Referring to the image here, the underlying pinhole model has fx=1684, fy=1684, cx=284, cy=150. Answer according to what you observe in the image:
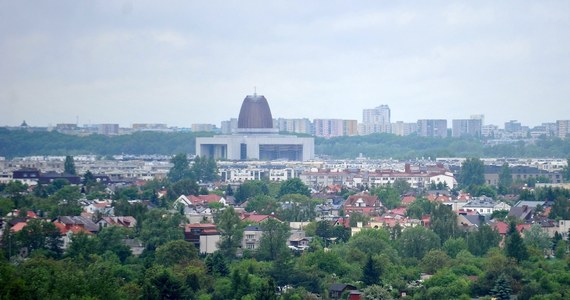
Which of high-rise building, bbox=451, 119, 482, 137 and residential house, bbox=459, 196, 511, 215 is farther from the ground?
high-rise building, bbox=451, 119, 482, 137

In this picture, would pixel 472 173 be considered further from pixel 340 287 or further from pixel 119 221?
pixel 340 287

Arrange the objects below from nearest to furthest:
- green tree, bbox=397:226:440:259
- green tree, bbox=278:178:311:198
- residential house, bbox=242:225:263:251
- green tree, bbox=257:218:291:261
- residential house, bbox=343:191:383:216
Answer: green tree, bbox=257:218:291:261 → green tree, bbox=397:226:440:259 → residential house, bbox=242:225:263:251 → residential house, bbox=343:191:383:216 → green tree, bbox=278:178:311:198

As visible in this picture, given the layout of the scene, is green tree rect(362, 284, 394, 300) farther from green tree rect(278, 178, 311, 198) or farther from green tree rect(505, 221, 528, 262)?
green tree rect(278, 178, 311, 198)

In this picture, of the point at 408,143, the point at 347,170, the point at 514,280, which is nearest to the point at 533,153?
the point at 408,143

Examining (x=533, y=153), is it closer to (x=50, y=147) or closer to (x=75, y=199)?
(x=50, y=147)

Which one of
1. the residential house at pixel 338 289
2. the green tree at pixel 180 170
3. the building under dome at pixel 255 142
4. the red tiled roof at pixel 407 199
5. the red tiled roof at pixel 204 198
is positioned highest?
the building under dome at pixel 255 142

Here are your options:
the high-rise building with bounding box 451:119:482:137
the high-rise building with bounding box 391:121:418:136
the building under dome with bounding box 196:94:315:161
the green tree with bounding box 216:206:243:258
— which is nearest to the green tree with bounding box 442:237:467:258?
the green tree with bounding box 216:206:243:258

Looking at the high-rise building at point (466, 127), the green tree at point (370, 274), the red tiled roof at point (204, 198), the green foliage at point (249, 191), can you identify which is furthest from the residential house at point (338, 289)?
the high-rise building at point (466, 127)

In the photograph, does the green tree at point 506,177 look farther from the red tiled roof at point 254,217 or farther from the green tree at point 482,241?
the green tree at point 482,241
